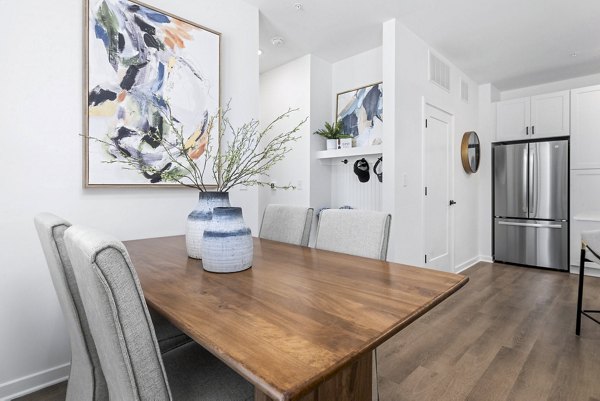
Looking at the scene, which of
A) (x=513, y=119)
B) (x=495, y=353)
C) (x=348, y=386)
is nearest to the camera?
(x=348, y=386)

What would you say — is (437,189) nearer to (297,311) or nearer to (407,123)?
(407,123)

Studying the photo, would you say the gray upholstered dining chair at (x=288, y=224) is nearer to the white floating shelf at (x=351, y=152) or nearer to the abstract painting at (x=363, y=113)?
the white floating shelf at (x=351, y=152)

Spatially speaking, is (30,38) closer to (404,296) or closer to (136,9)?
(136,9)

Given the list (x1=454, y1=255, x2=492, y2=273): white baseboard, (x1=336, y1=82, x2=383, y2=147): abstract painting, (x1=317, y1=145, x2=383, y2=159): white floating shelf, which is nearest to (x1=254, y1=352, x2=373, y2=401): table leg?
(x1=317, y1=145, x2=383, y2=159): white floating shelf

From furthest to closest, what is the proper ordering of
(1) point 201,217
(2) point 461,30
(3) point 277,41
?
(3) point 277,41
(2) point 461,30
(1) point 201,217

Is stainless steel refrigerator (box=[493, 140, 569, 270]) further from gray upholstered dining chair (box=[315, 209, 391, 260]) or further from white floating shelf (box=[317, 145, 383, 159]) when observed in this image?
gray upholstered dining chair (box=[315, 209, 391, 260])

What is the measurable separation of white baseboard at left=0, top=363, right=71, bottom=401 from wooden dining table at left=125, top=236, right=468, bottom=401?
0.95 metres

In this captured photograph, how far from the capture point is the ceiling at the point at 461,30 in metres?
2.69

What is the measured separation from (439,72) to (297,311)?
3706 millimetres

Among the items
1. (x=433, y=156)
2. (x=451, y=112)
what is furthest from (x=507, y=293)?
(x=451, y=112)

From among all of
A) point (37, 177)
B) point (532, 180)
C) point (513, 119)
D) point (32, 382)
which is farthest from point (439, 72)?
point (32, 382)

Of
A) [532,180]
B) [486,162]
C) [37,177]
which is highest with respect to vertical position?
[486,162]

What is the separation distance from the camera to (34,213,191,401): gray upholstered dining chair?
93 cm

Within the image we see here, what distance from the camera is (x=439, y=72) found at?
3.66 m
